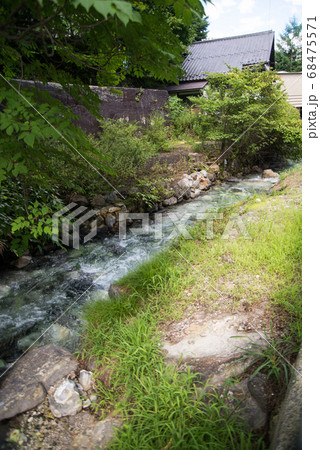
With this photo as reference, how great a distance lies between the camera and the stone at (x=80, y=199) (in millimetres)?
6166

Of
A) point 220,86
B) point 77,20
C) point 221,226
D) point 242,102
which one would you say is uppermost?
point 220,86

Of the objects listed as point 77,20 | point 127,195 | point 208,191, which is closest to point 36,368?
point 77,20

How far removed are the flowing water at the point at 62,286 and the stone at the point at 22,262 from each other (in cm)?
12

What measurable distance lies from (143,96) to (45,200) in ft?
24.8

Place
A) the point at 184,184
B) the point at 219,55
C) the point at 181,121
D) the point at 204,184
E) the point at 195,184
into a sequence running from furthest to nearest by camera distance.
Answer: the point at 219,55 → the point at 181,121 → the point at 204,184 → the point at 195,184 → the point at 184,184

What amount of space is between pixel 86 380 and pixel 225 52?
18334mm

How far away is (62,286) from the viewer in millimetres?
4262

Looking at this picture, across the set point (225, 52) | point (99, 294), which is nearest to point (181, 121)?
point (225, 52)

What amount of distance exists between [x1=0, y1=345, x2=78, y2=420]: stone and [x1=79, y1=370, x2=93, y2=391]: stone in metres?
0.13

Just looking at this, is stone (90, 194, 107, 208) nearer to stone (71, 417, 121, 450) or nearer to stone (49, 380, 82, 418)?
stone (49, 380, 82, 418)

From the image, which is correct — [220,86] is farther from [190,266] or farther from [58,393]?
[58,393]

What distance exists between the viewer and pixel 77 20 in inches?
66.2

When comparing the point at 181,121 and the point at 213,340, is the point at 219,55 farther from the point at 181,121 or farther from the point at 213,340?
the point at 213,340

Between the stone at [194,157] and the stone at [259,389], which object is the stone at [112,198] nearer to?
the stone at [194,157]
